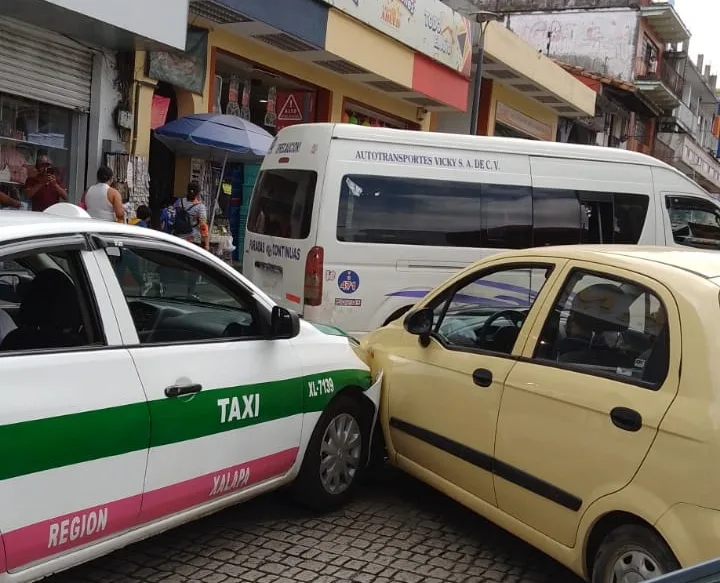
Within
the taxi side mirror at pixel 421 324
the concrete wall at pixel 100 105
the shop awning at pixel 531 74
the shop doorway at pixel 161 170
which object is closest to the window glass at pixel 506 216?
the taxi side mirror at pixel 421 324

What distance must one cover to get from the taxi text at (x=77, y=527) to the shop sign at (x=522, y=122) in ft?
63.5

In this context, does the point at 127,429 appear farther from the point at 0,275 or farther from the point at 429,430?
the point at 429,430

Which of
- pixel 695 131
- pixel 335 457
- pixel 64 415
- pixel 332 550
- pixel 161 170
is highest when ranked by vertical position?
pixel 695 131

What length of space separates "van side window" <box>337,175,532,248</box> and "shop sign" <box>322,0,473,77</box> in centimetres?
607

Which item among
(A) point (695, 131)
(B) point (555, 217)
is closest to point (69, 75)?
(B) point (555, 217)

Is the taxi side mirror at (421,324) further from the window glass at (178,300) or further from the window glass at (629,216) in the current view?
the window glass at (629,216)

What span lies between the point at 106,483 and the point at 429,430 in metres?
1.82

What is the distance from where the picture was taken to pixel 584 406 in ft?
10.6

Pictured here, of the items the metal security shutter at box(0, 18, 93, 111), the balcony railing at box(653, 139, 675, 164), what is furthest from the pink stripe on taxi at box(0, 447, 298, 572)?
the balcony railing at box(653, 139, 675, 164)

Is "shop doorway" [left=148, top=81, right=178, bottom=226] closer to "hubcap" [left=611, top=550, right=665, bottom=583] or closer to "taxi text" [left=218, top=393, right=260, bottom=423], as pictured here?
"taxi text" [left=218, top=393, right=260, bottom=423]

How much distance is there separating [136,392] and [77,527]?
53 centimetres

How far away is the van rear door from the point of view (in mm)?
7148

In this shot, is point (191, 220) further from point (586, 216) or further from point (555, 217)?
point (586, 216)

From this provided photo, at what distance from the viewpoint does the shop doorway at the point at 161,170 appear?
12.6m
